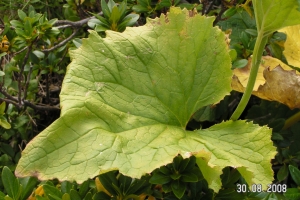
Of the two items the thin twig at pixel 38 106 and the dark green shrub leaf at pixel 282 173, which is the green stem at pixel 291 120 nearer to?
the dark green shrub leaf at pixel 282 173

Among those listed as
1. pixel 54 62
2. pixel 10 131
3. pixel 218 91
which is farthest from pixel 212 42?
pixel 10 131

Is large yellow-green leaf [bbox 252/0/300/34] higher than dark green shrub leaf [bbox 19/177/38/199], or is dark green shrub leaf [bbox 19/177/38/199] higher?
large yellow-green leaf [bbox 252/0/300/34]

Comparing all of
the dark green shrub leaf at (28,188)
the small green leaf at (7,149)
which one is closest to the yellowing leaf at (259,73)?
the dark green shrub leaf at (28,188)

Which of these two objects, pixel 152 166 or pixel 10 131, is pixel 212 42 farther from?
pixel 10 131

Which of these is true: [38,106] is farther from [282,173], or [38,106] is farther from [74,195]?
[282,173]

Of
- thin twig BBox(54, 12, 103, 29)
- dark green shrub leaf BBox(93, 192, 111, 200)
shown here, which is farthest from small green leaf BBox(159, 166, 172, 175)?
thin twig BBox(54, 12, 103, 29)

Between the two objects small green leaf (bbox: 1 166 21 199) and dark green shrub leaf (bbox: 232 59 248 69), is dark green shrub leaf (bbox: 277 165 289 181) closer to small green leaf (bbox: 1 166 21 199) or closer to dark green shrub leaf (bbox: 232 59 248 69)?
dark green shrub leaf (bbox: 232 59 248 69)

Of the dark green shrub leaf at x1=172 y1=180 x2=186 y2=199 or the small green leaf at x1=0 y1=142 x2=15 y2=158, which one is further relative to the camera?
the small green leaf at x1=0 y1=142 x2=15 y2=158
